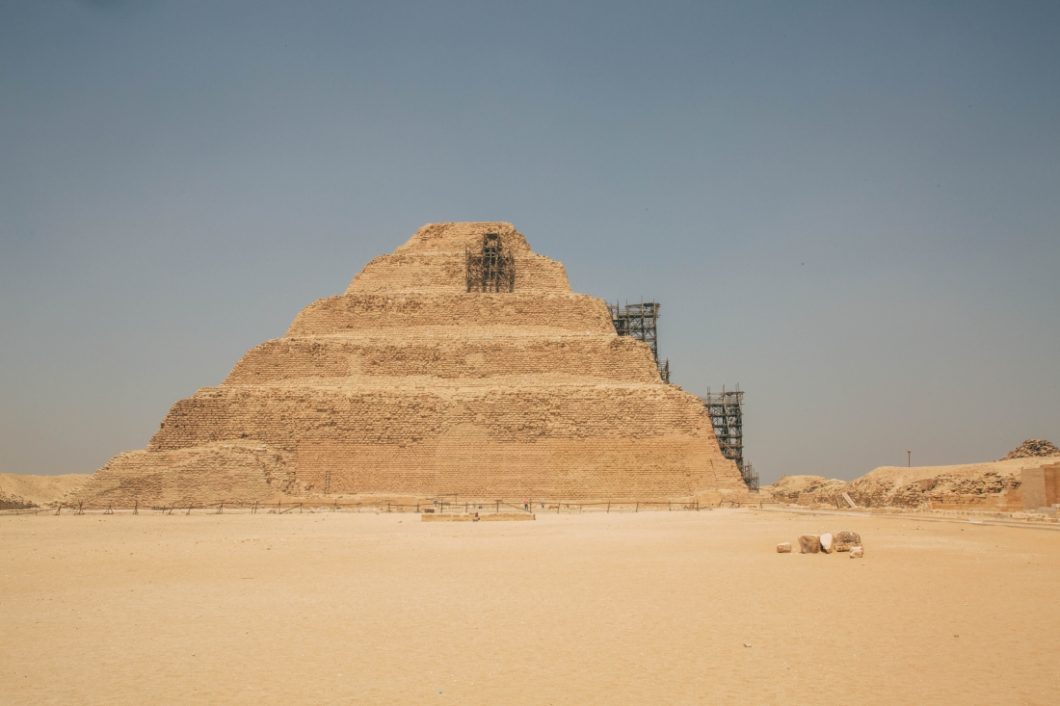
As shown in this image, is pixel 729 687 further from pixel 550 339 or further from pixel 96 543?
pixel 550 339

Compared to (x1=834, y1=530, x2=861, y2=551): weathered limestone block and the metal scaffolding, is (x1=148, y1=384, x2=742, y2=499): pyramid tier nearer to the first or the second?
the metal scaffolding

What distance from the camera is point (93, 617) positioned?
30.9 ft

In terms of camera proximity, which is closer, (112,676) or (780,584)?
(112,676)

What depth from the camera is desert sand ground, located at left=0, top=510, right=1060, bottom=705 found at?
654 centimetres

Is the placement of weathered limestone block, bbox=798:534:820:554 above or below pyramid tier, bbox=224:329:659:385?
below

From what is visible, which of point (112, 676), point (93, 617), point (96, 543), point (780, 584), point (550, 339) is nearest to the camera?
point (112, 676)

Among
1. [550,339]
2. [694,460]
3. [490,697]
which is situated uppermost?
[550,339]

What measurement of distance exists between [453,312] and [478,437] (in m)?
8.08

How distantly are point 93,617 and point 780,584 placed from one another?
7.92m

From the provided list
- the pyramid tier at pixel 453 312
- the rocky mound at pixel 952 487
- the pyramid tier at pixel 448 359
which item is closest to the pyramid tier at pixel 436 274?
the pyramid tier at pixel 453 312

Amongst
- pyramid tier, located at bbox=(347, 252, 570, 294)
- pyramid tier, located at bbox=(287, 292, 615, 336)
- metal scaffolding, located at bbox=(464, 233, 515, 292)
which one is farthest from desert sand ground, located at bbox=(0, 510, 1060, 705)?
metal scaffolding, located at bbox=(464, 233, 515, 292)

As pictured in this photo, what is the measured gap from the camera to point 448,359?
38.9 meters

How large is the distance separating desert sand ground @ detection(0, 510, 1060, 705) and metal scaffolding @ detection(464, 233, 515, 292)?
27.7 metres

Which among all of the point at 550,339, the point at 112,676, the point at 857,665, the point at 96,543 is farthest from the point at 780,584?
the point at 550,339
